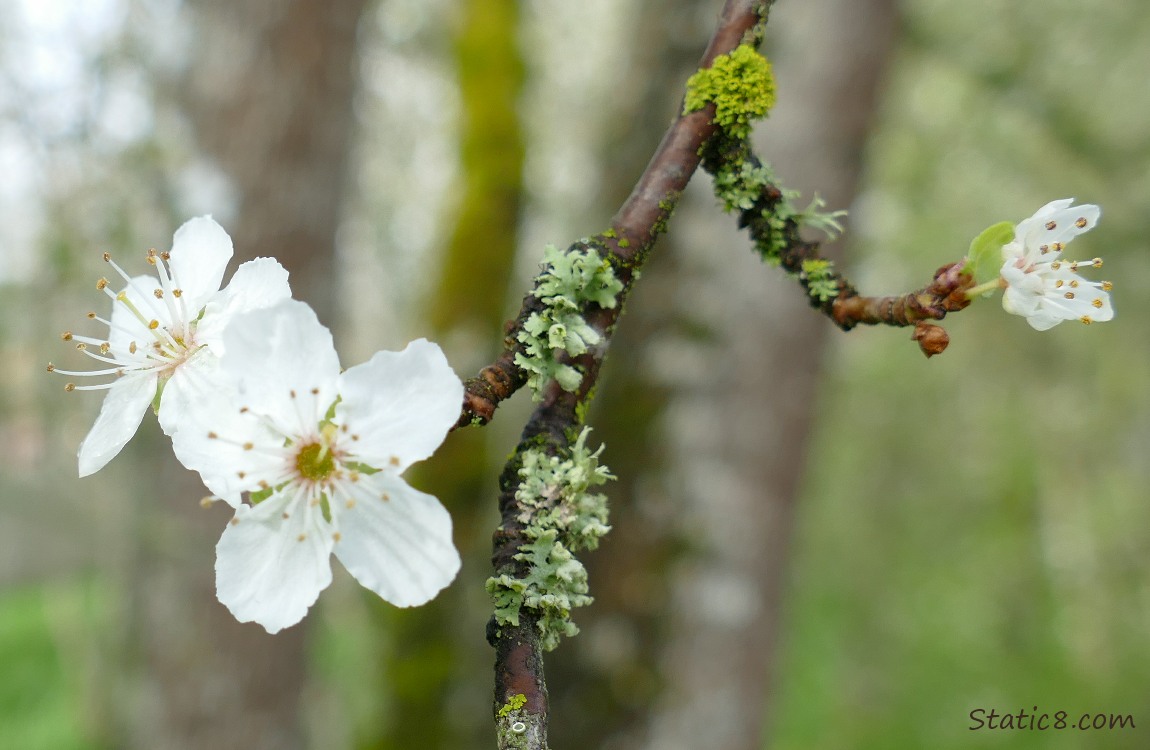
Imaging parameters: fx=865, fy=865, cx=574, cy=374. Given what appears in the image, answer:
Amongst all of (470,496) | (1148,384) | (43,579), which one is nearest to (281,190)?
(470,496)

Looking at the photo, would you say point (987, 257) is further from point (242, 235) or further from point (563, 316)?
point (242, 235)

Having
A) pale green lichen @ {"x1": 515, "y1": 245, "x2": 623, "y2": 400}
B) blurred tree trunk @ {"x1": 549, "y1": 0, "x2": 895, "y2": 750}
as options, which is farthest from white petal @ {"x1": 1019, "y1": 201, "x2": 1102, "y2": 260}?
blurred tree trunk @ {"x1": 549, "y1": 0, "x2": 895, "y2": 750}

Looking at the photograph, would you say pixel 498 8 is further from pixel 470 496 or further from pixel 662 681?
pixel 662 681

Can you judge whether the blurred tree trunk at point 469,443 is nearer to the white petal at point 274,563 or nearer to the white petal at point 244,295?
the white petal at point 244,295

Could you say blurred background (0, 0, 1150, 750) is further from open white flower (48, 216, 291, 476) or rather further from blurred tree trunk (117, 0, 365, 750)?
open white flower (48, 216, 291, 476)

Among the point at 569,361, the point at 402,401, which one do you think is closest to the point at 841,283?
the point at 569,361
